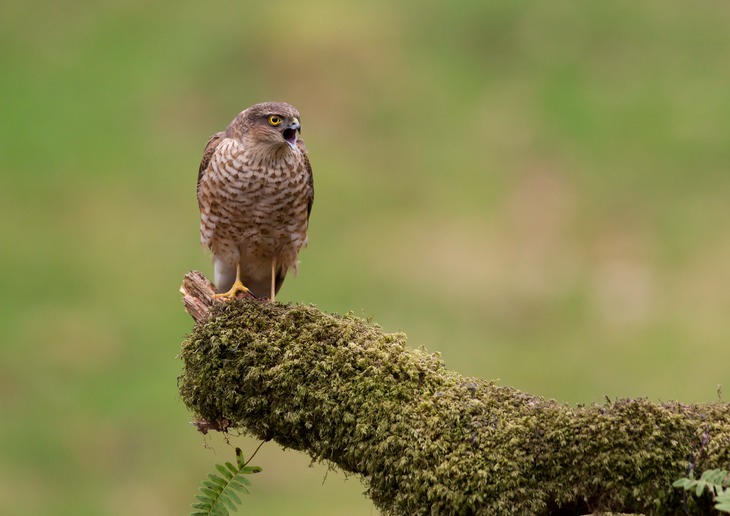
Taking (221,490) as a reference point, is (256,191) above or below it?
above

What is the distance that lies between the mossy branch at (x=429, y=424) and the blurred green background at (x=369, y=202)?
6.73m

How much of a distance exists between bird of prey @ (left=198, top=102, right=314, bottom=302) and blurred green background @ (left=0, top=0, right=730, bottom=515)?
518cm

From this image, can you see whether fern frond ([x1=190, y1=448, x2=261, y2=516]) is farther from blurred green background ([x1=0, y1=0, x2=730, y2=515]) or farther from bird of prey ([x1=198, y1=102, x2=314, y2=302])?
blurred green background ([x1=0, y1=0, x2=730, y2=515])

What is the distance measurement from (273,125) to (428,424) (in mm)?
2529

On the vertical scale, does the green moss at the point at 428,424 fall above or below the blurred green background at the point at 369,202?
below

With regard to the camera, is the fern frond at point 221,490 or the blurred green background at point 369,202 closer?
the fern frond at point 221,490

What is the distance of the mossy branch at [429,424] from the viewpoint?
430 cm

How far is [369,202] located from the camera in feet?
52.8

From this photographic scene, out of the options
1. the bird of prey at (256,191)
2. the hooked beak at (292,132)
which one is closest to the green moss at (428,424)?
the bird of prey at (256,191)

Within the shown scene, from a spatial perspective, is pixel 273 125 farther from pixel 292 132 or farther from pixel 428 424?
pixel 428 424

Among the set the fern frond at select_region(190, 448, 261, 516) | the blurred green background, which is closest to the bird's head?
the fern frond at select_region(190, 448, 261, 516)

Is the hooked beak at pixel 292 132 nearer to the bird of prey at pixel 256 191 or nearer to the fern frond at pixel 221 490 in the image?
the bird of prey at pixel 256 191

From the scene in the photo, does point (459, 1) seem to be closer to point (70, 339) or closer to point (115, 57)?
point (115, 57)

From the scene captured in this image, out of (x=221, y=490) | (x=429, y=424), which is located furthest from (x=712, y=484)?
(x=221, y=490)
